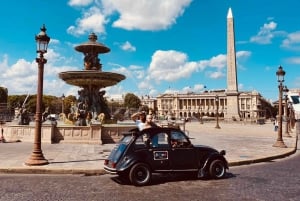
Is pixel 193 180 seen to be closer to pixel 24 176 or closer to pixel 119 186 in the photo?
pixel 119 186

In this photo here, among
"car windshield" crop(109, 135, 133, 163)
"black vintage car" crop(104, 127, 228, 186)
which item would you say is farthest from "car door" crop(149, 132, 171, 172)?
"car windshield" crop(109, 135, 133, 163)

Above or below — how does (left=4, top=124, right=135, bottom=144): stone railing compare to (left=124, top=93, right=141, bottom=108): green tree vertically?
below

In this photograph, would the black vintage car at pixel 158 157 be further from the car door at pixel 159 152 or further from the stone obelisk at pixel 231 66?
the stone obelisk at pixel 231 66

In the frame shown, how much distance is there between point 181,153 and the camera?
8992mm

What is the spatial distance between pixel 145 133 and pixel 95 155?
5.26 metres

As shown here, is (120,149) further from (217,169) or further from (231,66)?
(231,66)

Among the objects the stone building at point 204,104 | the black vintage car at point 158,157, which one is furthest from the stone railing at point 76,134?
the stone building at point 204,104

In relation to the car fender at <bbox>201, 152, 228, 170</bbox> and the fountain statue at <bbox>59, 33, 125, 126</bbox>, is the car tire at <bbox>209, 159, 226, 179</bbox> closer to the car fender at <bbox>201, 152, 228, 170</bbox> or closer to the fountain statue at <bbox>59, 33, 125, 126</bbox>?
the car fender at <bbox>201, 152, 228, 170</bbox>

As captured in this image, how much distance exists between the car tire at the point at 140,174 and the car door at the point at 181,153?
2.39 ft

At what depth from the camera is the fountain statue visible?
2400 centimetres

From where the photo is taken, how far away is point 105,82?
979 inches

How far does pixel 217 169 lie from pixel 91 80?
1650cm

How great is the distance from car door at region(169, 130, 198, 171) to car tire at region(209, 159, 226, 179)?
0.45 metres

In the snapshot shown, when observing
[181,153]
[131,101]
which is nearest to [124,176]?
[181,153]
